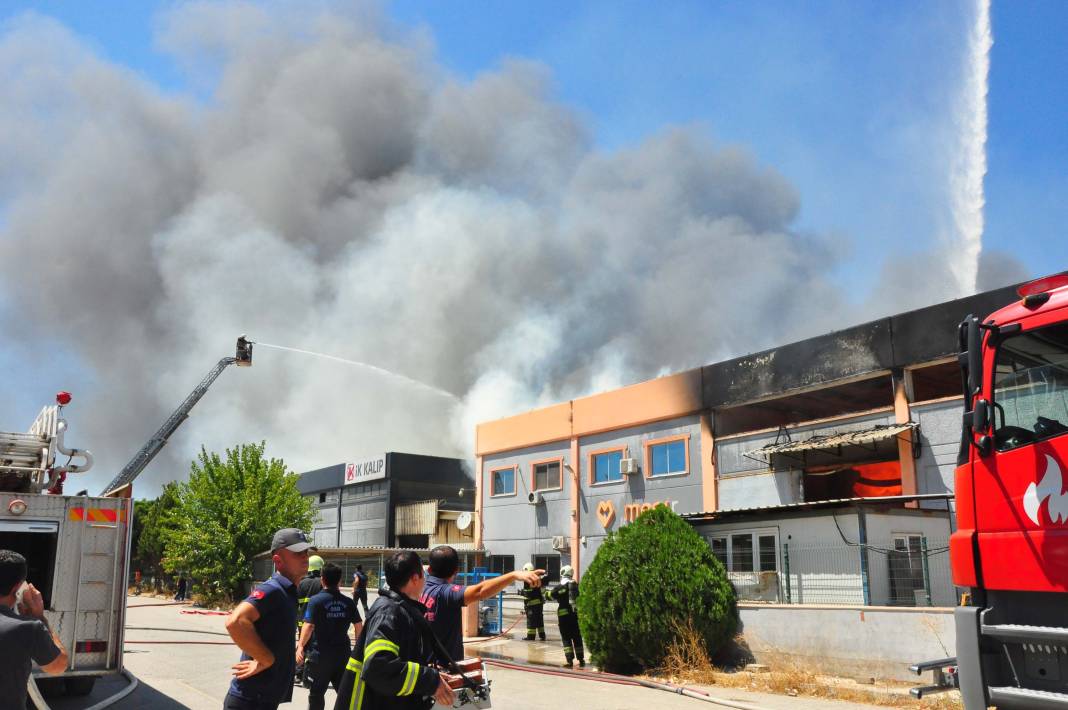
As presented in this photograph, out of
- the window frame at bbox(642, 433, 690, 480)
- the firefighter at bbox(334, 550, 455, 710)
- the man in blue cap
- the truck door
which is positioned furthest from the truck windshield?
the window frame at bbox(642, 433, 690, 480)

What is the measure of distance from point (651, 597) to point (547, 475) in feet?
60.6

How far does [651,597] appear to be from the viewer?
42.1ft

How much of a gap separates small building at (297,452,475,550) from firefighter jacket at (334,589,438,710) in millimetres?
35191

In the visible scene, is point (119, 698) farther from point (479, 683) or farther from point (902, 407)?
point (902, 407)


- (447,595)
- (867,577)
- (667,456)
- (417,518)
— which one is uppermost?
(667,456)

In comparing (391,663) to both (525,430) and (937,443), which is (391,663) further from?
(525,430)

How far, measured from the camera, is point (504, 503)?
32812 millimetres

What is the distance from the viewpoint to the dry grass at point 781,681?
10.4m

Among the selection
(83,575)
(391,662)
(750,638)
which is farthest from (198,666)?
(391,662)

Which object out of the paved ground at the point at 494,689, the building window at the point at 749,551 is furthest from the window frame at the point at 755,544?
the paved ground at the point at 494,689

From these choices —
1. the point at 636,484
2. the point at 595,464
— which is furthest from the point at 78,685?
the point at 595,464

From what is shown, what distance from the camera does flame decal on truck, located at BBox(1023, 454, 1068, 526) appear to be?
5.14 m

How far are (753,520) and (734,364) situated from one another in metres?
8.65

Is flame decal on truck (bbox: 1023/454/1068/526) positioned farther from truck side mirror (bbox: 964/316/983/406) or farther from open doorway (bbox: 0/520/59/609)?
open doorway (bbox: 0/520/59/609)
